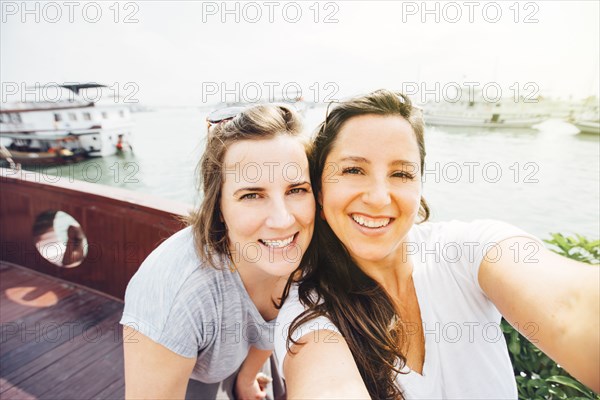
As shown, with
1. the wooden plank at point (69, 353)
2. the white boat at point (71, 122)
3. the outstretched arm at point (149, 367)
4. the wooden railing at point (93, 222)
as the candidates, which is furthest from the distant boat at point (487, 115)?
the outstretched arm at point (149, 367)

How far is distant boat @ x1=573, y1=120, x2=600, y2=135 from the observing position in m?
25.9

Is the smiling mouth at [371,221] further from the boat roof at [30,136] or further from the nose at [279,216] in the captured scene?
the boat roof at [30,136]

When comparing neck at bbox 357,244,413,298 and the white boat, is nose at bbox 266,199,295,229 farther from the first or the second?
the white boat

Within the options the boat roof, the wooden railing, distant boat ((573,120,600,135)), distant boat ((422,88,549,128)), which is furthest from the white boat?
distant boat ((573,120,600,135))

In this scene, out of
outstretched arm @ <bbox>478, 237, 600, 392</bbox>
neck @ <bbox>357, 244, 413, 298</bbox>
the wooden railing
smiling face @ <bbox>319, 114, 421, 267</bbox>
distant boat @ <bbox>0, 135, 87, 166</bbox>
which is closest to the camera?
outstretched arm @ <bbox>478, 237, 600, 392</bbox>

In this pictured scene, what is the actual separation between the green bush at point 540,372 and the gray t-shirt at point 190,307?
4.71 ft

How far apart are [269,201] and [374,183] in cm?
47

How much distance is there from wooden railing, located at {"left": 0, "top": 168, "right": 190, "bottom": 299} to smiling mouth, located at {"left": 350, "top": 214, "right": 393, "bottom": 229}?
5.36ft

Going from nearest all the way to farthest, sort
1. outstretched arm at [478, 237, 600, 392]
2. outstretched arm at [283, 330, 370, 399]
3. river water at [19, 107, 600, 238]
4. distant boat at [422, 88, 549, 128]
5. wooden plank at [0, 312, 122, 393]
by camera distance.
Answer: outstretched arm at [478, 237, 600, 392] → outstretched arm at [283, 330, 370, 399] → wooden plank at [0, 312, 122, 393] → river water at [19, 107, 600, 238] → distant boat at [422, 88, 549, 128]

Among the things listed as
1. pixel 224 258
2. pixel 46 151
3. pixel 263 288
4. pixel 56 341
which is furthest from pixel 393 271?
pixel 46 151

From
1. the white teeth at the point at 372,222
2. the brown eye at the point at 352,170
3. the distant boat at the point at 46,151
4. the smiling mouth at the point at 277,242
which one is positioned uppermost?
the distant boat at the point at 46,151

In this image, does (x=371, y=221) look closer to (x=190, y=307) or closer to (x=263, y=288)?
(x=263, y=288)

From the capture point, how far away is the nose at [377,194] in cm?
138

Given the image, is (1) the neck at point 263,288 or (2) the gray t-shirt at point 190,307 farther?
(1) the neck at point 263,288
